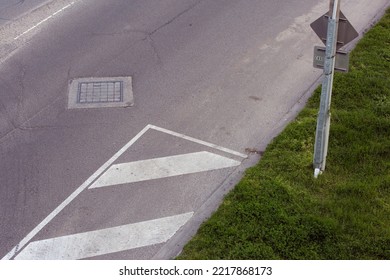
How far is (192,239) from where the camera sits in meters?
8.11

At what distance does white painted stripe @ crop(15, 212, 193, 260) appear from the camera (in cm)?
810

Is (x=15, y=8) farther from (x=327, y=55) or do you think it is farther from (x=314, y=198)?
(x=314, y=198)

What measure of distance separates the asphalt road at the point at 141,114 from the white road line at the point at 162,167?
26 millimetres

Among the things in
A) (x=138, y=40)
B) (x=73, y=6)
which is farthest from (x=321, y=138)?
(x=73, y=6)

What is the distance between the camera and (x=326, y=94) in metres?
8.70

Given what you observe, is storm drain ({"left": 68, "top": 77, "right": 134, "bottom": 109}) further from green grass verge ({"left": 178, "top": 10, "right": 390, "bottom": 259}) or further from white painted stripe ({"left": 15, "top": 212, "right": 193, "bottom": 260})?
white painted stripe ({"left": 15, "top": 212, "right": 193, "bottom": 260})

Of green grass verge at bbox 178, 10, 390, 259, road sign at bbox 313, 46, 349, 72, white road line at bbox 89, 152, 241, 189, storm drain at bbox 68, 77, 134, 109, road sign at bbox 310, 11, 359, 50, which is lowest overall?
green grass verge at bbox 178, 10, 390, 259

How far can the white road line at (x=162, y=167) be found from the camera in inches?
370

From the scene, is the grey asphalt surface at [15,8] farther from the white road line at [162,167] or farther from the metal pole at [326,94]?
the metal pole at [326,94]

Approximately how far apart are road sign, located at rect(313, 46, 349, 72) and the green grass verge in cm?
151

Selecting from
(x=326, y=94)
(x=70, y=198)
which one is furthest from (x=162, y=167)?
(x=326, y=94)

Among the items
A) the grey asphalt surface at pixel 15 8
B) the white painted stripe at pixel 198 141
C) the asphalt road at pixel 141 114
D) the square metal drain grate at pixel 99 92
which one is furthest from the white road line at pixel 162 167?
the grey asphalt surface at pixel 15 8

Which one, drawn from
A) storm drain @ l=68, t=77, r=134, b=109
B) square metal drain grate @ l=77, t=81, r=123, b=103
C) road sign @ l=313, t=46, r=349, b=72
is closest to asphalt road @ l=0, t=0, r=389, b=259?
storm drain @ l=68, t=77, r=134, b=109

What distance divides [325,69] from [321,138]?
3.33ft
